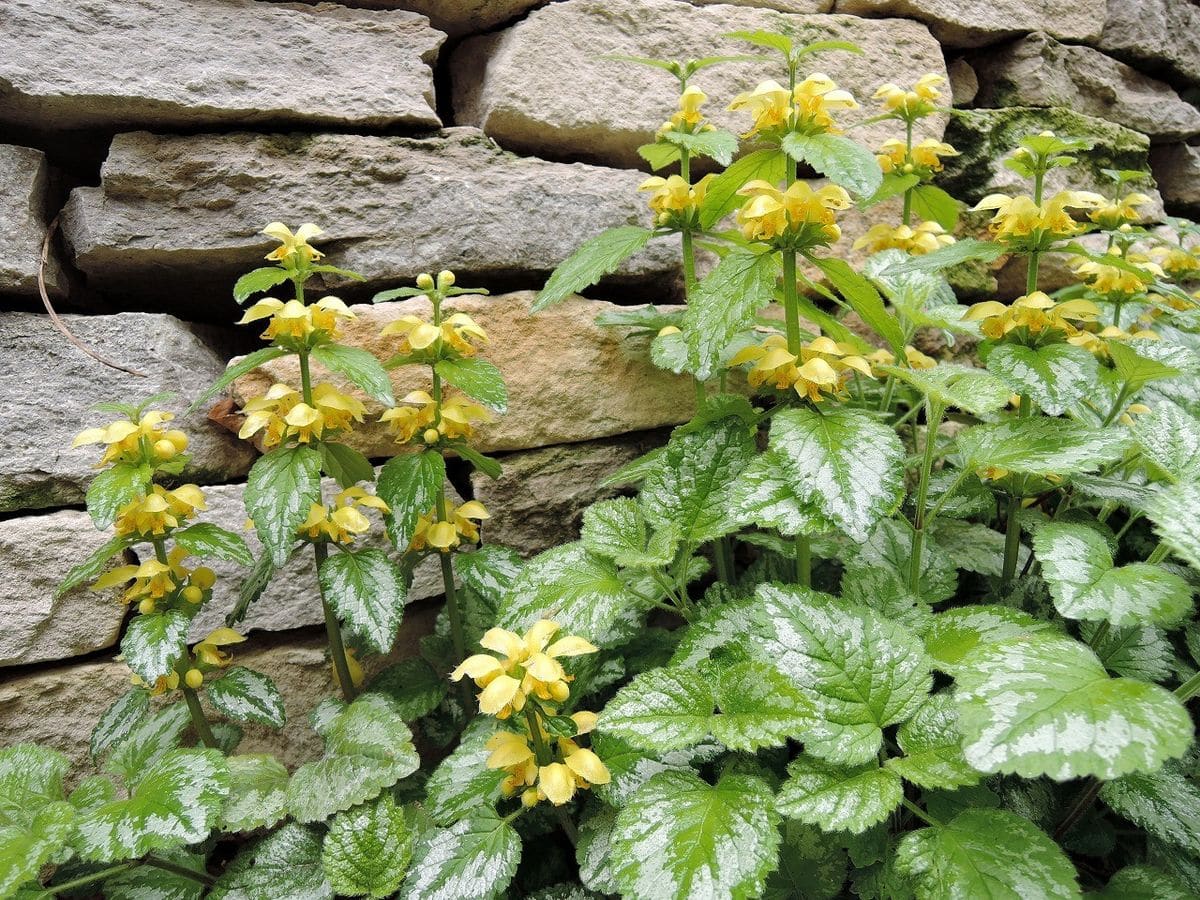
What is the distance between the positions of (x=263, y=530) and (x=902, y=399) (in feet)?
3.71

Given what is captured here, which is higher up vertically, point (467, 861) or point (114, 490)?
point (114, 490)

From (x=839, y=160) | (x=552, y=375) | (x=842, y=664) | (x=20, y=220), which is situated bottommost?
(x=552, y=375)

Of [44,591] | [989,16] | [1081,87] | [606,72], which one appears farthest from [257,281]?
[1081,87]

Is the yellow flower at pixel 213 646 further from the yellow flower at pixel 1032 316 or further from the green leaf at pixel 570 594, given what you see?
the yellow flower at pixel 1032 316

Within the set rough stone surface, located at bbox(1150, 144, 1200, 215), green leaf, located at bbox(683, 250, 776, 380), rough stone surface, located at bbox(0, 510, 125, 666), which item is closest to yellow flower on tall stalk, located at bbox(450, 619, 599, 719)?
green leaf, located at bbox(683, 250, 776, 380)

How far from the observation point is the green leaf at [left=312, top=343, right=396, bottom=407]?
3.08 feet

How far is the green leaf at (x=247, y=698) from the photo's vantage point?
1.01m

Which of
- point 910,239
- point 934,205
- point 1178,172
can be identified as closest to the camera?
point 910,239

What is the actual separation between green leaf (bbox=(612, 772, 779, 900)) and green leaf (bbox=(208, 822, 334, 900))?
45 centimetres

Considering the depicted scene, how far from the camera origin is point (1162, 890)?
0.73 m

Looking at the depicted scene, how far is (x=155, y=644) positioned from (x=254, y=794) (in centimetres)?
25

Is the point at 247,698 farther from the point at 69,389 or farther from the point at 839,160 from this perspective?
the point at 839,160

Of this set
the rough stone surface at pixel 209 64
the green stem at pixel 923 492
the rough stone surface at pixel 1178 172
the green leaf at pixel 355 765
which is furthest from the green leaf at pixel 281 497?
the rough stone surface at pixel 1178 172

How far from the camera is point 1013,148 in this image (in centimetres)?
176
